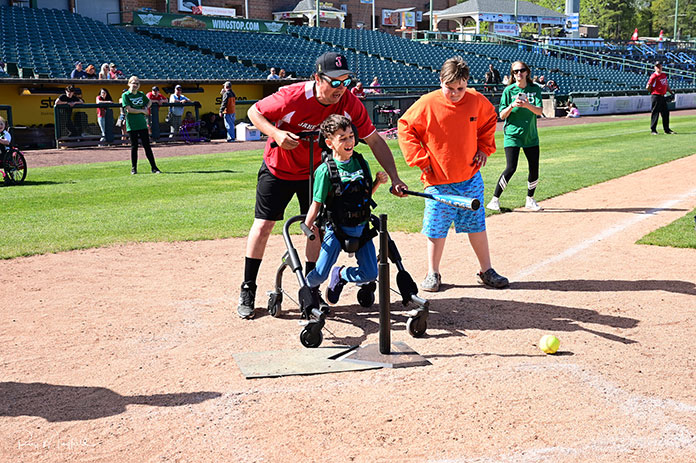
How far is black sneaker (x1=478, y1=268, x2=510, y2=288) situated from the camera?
21.7 ft

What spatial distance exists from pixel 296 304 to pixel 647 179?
989 cm

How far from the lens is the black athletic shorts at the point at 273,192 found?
5.71 metres

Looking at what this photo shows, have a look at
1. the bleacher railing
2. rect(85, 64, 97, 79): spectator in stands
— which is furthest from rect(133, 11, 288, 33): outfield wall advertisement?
the bleacher railing

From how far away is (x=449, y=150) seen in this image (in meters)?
6.35

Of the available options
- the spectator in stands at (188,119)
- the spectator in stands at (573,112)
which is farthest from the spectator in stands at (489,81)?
the spectator in stands at (188,119)

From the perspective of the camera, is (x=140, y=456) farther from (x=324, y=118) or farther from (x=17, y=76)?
(x=17, y=76)

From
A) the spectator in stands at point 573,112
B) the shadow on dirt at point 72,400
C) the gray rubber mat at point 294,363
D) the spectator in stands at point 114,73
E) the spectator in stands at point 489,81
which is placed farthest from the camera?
the spectator in stands at point 573,112

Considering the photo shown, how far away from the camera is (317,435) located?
3699 mm

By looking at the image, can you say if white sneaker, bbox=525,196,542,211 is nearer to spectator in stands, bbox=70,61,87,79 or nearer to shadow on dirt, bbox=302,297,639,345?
shadow on dirt, bbox=302,297,639,345

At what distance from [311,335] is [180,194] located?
8.50 meters

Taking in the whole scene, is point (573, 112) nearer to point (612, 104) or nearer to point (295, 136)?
point (612, 104)

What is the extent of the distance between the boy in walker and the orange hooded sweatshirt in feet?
3.73

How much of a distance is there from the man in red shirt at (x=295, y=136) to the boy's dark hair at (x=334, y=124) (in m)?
0.20

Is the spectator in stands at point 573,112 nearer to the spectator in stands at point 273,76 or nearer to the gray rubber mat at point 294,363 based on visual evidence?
the spectator in stands at point 273,76
